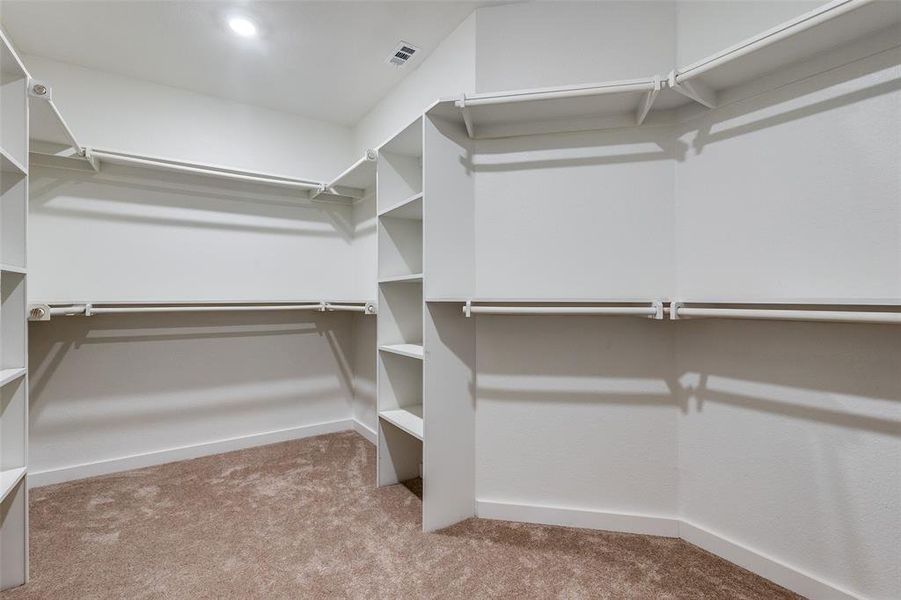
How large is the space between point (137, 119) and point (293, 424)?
246 cm

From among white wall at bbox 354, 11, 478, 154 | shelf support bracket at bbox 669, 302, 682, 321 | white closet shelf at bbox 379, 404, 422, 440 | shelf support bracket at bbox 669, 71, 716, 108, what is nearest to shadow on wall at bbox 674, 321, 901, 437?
shelf support bracket at bbox 669, 302, 682, 321

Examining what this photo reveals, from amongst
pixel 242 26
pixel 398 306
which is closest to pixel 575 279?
pixel 398 306

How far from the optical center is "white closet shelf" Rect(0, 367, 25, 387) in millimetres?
1380

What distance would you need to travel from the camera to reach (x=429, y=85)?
7.90 ft

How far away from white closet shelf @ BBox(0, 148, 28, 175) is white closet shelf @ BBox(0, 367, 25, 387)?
2.61 ft

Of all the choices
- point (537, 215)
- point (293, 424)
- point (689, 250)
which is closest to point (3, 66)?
point (537, 215)

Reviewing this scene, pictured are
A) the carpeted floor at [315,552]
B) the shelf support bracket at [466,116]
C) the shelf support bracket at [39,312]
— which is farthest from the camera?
the shelf support bracket at [39,312]

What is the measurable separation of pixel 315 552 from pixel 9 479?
119 cm

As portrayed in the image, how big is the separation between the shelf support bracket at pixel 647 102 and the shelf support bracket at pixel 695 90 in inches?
1.9

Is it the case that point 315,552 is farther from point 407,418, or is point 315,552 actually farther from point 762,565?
point 762,565

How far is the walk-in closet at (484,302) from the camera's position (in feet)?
4.67

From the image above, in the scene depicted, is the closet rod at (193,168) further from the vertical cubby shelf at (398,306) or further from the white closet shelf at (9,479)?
the white closet shelf at (9,479)

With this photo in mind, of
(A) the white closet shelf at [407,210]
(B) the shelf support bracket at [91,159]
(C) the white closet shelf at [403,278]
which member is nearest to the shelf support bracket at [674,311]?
(C) the white closet shelf at [403,278]

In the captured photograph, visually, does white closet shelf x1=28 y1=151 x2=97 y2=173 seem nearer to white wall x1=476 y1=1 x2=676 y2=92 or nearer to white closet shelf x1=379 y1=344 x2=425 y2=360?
white closet shelf x1=379 y1=344 x2=425 y2=360
